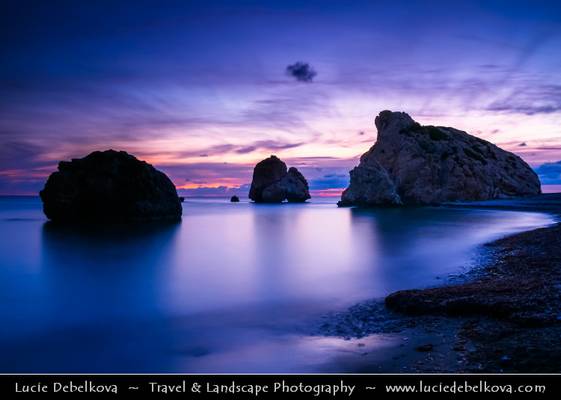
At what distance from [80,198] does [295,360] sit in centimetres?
3648

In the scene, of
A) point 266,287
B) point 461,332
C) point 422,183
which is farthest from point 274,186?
point 461,332

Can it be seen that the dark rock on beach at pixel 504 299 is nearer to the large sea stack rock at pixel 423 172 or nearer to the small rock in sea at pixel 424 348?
the small rock in sea at pixel 424 348

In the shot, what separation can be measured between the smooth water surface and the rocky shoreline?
41.1 inches

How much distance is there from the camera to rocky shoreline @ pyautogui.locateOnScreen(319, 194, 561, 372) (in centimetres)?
576

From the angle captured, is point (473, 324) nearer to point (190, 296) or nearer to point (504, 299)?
point (504, 299)

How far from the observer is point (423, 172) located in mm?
83000

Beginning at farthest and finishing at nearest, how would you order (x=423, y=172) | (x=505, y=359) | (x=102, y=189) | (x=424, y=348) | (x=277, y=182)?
(x=277, y=182) < (x=423, y=172) < (x=102, y=189) < (x=424, y=348) < (x=505, y=359)

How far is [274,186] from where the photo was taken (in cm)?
11206

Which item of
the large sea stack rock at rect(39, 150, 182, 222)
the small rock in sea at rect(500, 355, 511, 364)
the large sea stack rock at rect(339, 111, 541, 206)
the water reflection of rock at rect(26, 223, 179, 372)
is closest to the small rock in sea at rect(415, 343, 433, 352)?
the small rock in sea at rect(500, 355, 511, 364)

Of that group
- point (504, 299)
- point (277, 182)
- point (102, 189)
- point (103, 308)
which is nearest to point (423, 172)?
point (277, 182)

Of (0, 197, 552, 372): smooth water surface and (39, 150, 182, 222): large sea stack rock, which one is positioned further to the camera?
(39, 150, 182, 222): large sea stack rock
